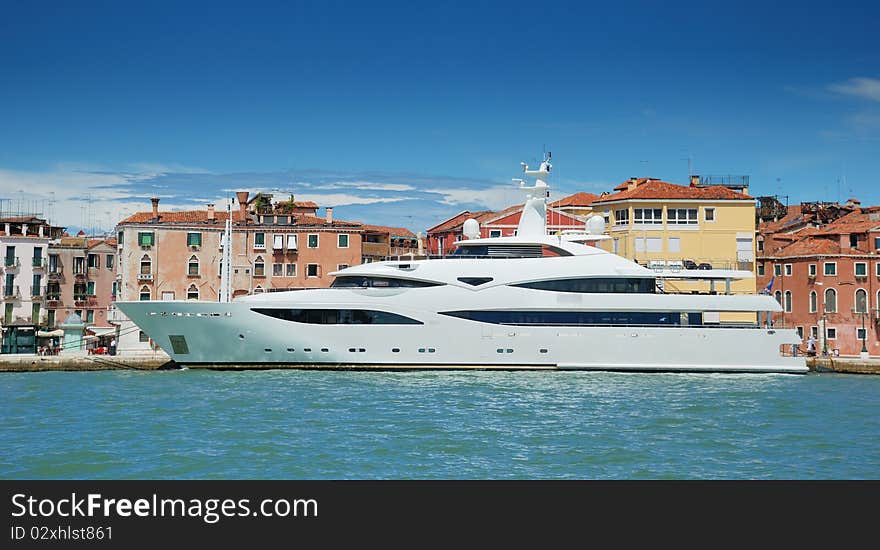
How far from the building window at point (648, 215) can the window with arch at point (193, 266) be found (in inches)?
741

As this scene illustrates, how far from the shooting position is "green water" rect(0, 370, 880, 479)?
1619 centimetres

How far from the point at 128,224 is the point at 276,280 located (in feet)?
21.6

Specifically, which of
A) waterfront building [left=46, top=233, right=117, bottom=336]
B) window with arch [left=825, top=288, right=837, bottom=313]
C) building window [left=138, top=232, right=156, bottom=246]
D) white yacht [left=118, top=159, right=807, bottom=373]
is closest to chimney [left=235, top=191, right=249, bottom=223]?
building window [left=138, top=232, right=156, bottom=246]

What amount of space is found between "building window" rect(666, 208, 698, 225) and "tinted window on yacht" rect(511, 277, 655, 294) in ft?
36.1

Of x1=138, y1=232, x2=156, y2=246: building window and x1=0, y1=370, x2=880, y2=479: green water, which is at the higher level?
x1=138, y1=232, x2=156, y2=246: building window

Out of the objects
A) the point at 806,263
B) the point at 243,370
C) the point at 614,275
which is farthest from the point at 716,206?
the point at 243,370

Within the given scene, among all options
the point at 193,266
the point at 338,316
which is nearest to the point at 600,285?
the point at 338,316

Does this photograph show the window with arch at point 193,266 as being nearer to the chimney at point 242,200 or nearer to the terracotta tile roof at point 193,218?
the terracotta tile roof at point 193,218

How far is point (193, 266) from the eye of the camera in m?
42.3

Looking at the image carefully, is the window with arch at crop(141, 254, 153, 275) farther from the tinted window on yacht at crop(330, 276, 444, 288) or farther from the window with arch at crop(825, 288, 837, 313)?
the window with arch at crop(825, 288, 837, 313)

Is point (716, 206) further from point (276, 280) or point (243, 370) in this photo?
point (243, 370)

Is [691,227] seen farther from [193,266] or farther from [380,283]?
[193,266]
